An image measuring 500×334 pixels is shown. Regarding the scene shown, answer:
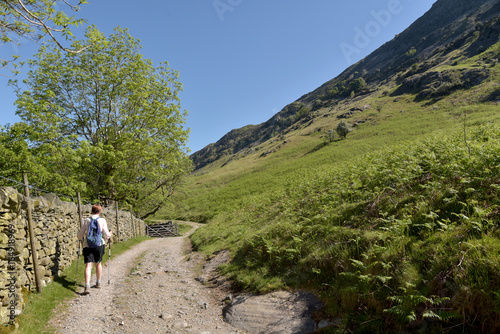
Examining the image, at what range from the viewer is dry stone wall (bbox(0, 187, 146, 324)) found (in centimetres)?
576

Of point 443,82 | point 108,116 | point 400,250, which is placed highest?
point 108,116

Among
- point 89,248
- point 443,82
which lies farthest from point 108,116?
point 443,82

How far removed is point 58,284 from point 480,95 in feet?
294

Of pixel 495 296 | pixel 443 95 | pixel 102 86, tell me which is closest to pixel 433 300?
pixel 495 296

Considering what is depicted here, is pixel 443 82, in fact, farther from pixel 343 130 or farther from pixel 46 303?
pixel 46 303

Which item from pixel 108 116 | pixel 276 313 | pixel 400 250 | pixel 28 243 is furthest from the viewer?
pixel 108 116

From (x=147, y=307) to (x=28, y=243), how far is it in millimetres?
4091

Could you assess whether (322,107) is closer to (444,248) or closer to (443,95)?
(443,95)

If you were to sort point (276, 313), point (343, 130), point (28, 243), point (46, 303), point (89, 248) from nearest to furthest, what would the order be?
point (276, 313), point (46, 303), point (28, 243), point (89, 248), point (343, 130)

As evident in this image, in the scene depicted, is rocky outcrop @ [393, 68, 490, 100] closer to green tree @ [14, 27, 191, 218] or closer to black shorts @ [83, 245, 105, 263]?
green tree @ [14, 27, 191, 218]

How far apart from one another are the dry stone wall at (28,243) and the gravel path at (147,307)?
1.27 metres

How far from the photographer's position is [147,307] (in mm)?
7598

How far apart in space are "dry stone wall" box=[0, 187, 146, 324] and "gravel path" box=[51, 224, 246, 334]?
4.16ft

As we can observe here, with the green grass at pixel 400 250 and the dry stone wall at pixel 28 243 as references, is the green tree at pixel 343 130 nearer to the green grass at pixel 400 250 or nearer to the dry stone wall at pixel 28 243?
the green grass at pixel 400 250
